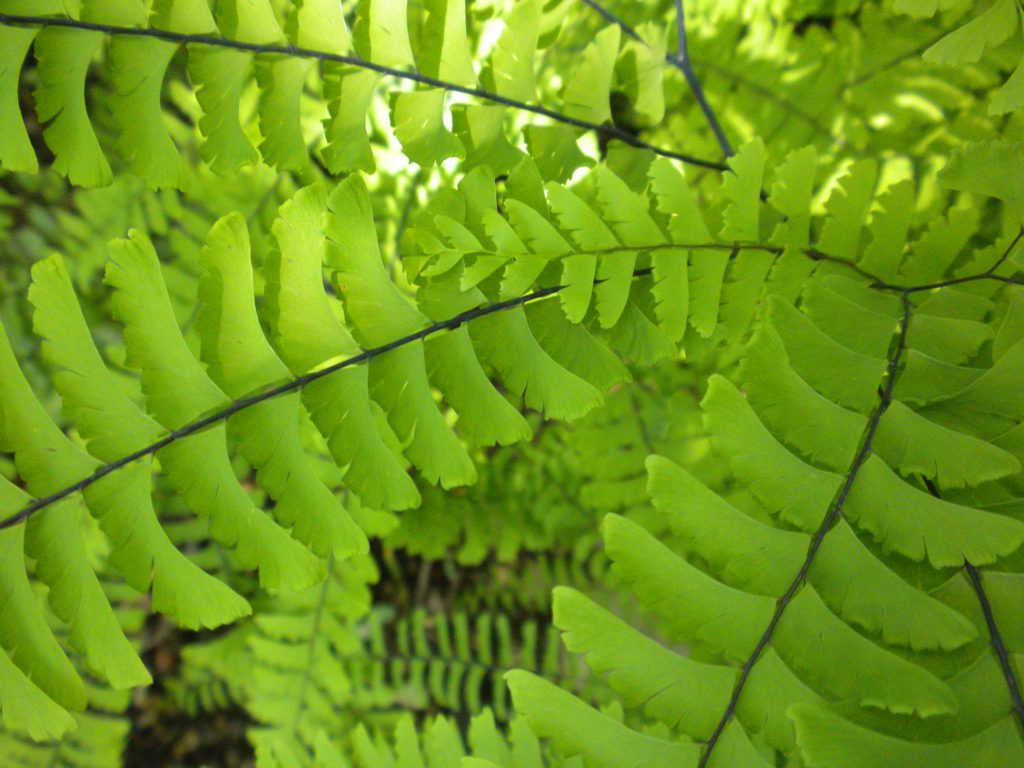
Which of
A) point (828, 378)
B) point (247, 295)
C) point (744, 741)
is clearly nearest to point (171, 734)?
point (247, 295)

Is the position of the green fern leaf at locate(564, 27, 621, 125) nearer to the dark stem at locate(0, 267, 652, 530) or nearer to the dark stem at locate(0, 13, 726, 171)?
the dark stem at locate(0, 13, 726, 171)

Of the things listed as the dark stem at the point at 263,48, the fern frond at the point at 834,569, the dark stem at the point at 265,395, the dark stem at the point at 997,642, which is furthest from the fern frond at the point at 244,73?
the dark stem at the point at 997,642

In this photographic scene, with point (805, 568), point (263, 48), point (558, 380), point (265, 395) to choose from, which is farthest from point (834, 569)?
point (263, 48)

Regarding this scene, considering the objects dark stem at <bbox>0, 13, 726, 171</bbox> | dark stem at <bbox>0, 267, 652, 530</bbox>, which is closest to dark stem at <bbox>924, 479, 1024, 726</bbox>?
dark stem at <bbox>0, 267, 652, 530</bbox>

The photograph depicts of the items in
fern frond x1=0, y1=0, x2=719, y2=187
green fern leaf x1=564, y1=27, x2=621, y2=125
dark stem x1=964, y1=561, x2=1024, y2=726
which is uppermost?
green fern leaf x1=564, y1=27, x2=621, y2=125

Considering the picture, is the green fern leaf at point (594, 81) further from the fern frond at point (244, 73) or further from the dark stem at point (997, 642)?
the dark stem at point (997, 642)

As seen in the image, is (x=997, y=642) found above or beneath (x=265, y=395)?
beneath

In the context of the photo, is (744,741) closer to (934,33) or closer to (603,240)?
(603,240)

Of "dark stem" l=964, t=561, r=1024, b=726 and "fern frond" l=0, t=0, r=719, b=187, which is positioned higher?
"fern frond" l=0, t=0, r=719, b=187

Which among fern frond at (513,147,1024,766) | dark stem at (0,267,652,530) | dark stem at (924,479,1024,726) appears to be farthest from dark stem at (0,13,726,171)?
dark stem at (924,479,1024,726)

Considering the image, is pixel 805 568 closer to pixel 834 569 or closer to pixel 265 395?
pixel 834 569

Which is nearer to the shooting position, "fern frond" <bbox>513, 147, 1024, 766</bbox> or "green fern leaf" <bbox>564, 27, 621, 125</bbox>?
"fern frond" <bbox>513, 147, 1024, 766</bbox>
